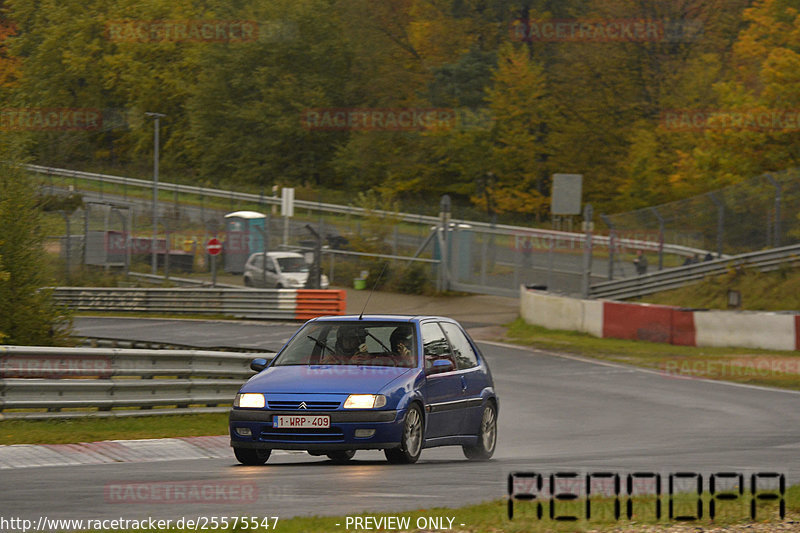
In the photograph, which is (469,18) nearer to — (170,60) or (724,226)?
(170,60)

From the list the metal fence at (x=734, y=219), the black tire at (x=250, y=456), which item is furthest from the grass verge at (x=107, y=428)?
the metal fence at (x=734, y=219)

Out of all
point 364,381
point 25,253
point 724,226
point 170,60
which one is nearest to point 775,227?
point 724,226

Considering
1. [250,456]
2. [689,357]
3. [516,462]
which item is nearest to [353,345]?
[250,456]

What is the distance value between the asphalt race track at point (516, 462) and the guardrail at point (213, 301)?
14.5m

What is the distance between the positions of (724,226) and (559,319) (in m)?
5.86

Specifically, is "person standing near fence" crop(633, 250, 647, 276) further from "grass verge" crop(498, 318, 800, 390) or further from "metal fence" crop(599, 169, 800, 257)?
"grass verge" crop(498, 318, 800, 390)

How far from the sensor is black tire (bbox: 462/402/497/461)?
42.2 feet

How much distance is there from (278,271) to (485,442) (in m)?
30.1

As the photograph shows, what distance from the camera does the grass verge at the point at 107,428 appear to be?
13.2 m

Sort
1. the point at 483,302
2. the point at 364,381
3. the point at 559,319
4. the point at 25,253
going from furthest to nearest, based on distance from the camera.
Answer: the point at 483,302, the point at 559,319, the point at 25,253, the point at 364,381

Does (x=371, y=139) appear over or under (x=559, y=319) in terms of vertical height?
over

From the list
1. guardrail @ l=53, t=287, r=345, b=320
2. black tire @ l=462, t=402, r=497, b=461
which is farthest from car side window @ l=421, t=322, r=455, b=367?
guardrail @ l=53, t=287, r=345, b=320

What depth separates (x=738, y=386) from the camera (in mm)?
22703

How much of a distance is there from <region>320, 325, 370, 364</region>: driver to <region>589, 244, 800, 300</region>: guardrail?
24.9 m
